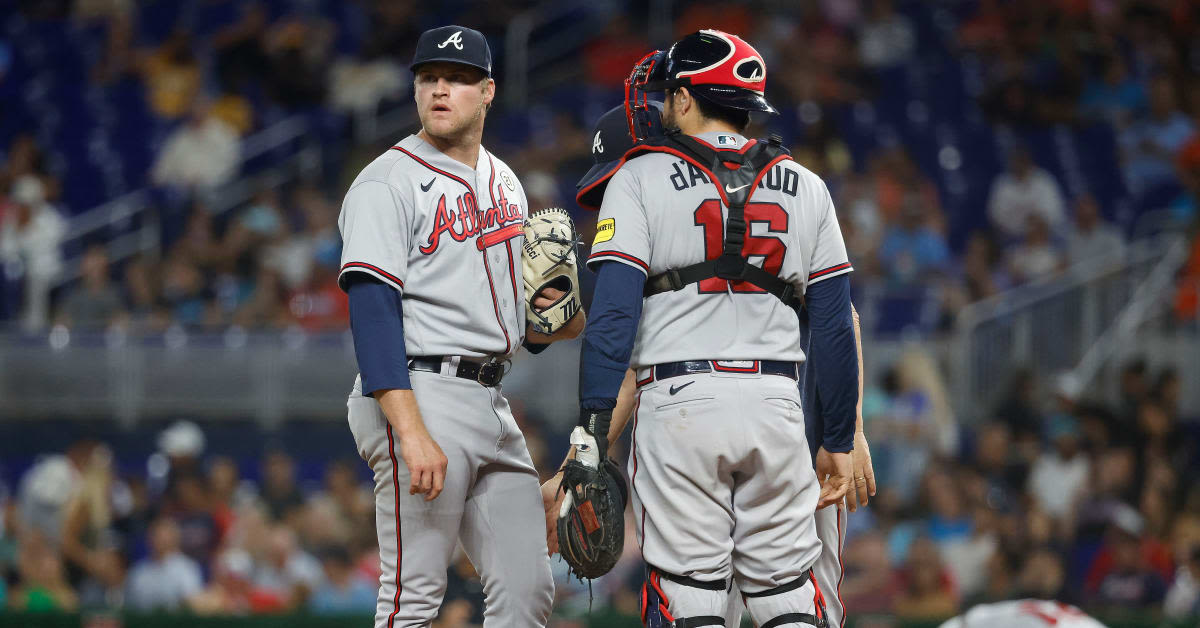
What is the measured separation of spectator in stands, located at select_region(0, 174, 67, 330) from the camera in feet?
34.4

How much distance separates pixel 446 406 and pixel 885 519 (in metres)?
5.31

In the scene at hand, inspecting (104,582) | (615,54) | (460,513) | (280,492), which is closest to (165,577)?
(104,582)

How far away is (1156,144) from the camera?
11.6 meters

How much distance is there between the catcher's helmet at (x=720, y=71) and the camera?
12.7 ft

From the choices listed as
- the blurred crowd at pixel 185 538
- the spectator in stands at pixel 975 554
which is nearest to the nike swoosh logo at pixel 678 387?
the blurred crowd at pixel 185 538

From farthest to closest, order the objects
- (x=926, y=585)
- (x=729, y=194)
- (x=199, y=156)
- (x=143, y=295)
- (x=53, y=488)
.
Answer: (x=199, y=156) → (x=143, y=295) → (x=53, y=488) → (x=926, y=585) → (x=729, y=194)

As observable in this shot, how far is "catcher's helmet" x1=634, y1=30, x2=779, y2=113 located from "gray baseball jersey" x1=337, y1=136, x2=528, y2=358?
2.20 ft

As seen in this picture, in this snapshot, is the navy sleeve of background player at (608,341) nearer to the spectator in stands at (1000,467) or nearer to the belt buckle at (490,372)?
the belt buckle at (490,372)

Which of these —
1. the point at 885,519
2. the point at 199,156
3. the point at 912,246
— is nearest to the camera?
the point at 885,519

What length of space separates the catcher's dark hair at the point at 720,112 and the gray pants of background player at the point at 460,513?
100cm

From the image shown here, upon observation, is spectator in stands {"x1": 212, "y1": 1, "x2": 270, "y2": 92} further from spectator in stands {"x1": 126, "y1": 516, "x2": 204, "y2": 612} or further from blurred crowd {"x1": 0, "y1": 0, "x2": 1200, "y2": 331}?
spectator in stands {"x1": 126, "y1": 516, "x2": 204, "y2": 612}

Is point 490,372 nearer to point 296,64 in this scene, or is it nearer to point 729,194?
point 729,194

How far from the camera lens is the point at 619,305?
3686 mm

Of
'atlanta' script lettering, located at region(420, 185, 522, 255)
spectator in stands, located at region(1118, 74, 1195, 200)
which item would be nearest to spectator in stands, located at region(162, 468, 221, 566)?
'atlanta' script lettering, located at region(420, 185, 522, 255)
